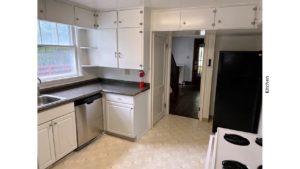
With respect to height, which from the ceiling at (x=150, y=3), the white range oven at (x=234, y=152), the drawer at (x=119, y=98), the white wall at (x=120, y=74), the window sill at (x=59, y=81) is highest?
the ceiling at (x=150, y=3)

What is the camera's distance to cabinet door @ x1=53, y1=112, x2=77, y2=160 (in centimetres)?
215

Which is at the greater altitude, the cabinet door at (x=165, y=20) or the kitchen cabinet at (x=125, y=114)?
the cabinet door at (x=165, y=20)

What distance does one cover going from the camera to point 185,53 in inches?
284

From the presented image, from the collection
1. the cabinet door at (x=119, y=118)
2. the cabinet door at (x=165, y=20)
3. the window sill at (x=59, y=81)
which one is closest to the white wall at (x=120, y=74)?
the window sill at (x=59, y=81)

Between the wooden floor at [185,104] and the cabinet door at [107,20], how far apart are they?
2.47 m

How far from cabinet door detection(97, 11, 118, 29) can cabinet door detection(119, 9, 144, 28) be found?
121 mm

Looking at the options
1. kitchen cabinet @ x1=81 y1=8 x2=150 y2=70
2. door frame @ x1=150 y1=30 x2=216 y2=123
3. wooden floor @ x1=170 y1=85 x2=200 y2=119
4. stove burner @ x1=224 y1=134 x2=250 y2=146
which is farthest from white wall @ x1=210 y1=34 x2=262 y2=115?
stove burner @ x1=224 y1=134 x2=250 y2=146

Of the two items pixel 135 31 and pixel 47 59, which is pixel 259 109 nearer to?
pixel 135 31

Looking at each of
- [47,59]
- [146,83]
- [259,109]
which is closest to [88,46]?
[47,59]

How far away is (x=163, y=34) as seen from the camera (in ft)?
10.9

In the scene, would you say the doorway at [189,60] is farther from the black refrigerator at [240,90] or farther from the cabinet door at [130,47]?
the cabinet door at [130,47]

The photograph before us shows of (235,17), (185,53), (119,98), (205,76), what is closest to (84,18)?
(119,98)

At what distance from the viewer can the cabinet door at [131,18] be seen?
2.73m

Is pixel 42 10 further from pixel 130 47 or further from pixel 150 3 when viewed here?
pixel 150 3
